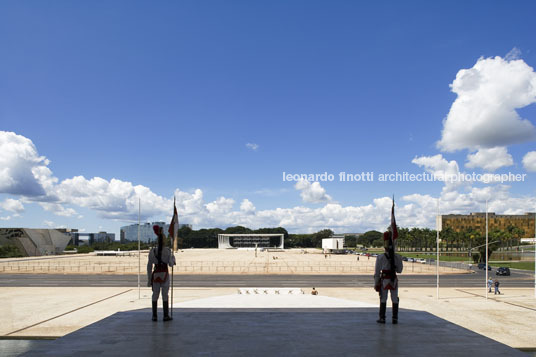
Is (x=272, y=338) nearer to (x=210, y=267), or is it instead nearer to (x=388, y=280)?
(x=388, y=280)

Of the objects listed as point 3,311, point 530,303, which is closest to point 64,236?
point 3,311

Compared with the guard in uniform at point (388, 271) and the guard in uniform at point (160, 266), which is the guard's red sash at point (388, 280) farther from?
the guard in uniform at point (160, 266)

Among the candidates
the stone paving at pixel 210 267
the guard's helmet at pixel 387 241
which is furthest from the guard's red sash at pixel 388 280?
the stone paving at pixel 210 267

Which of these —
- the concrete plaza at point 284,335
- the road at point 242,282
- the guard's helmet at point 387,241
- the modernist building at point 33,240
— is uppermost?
the guard's helmet at point 387,241

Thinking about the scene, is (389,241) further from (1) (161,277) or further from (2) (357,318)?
(1) (161,277)

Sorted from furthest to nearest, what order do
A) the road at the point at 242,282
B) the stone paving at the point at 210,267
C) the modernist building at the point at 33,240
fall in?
the modernist building at the point at 33,240 → the stone paving at the point at 210,267 → the road at the point at 242,282

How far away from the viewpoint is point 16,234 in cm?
10938

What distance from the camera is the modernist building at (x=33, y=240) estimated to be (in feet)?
354

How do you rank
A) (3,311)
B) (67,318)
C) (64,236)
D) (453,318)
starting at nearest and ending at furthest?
(453,318), (67,318), (3,311), (64,236)

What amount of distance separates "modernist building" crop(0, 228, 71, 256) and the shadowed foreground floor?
11888cm

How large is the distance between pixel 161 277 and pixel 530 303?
2768 cm

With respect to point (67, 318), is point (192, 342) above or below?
above

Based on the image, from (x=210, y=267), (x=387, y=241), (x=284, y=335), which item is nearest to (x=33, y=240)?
(x=210, y=267)

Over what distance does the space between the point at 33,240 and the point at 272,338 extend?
127 meters
